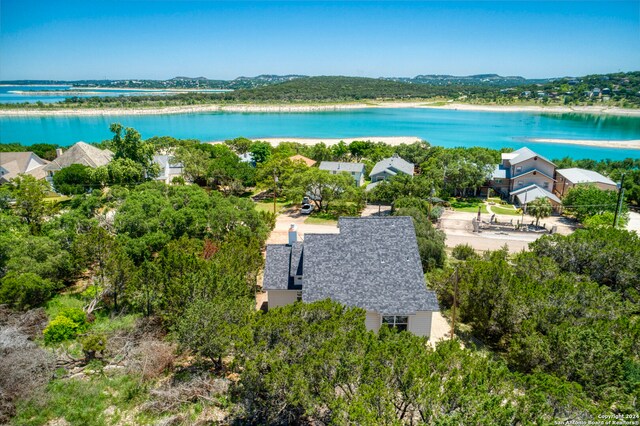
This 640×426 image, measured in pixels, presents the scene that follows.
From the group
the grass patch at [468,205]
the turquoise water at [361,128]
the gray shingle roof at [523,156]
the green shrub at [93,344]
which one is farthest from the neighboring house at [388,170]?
the turquoise water at [361,128]

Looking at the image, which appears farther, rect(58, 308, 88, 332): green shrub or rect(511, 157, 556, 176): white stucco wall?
rect(511, 157, 556, 176): white stucco wall

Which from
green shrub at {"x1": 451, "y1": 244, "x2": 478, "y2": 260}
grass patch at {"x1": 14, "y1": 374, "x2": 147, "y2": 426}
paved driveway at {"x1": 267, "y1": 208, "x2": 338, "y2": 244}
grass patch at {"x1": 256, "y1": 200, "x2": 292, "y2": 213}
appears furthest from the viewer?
grass patch at {"x1": 256, "y1": 200, "x2": 292, "y2": 213}

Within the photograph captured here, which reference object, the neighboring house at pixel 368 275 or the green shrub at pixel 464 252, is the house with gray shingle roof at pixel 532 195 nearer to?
the green shrub at pixel 464 252

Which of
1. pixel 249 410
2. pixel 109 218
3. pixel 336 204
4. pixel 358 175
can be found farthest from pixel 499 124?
pixel 249 410

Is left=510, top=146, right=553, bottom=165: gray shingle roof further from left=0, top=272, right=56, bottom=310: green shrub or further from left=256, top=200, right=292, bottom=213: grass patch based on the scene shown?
left=0, top=272, right=56, bottom=310: green shrub

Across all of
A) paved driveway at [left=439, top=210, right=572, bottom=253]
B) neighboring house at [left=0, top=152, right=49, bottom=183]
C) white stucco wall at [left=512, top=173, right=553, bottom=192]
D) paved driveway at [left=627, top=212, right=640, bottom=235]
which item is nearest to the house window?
paved driveway at [left=439, top=210, right=572, bottom=253]

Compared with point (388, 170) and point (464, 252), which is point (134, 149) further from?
point (464, 252)

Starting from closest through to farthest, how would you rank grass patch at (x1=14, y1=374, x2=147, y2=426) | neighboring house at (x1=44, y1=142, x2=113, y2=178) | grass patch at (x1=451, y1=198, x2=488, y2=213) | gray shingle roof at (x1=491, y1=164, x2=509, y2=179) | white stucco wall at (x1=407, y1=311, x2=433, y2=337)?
grass patch at (x1=14, y1=374, x2=147, y2=426), white stucco wall at (x1=407, y1=311, x2=433, y2=337), grass patch at (x1=451, y1=198, x2=488, y2=213), gray shingle roof at (x1=491, y1=164, x2=509, y2=179), neighboring house at (x1=44, y1=142, x2=113, y2=178)
